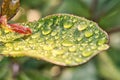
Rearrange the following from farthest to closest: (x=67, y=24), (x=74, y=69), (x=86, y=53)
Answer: (x=74, y=69), (x=67, y=24), (x=86, y=53)

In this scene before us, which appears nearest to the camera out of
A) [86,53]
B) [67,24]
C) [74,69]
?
[86,53]

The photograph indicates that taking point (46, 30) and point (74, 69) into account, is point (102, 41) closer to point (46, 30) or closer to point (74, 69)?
point (46, 30)

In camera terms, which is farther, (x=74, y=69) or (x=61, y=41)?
(x=74, y=69)

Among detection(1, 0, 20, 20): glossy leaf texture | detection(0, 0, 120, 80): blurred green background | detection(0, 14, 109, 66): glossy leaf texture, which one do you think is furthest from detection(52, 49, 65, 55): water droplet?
detection(0, 0, 120, 80): blurred green background

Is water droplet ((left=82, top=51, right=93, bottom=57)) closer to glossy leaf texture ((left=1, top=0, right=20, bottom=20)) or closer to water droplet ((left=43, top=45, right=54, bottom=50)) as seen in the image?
water droplet ((left=43, top=45, right=54, bottom=50))

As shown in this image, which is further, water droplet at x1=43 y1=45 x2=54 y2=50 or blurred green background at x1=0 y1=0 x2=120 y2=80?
blurred green background at x1=0 y1=0 x2=120 y2=80

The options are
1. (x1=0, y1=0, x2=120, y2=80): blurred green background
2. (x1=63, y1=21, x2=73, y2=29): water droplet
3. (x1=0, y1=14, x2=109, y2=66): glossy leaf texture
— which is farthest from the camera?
(x1=0, y1=0, x2=120, y2=80): blurred green background

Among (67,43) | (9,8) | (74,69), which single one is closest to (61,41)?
(67,43)

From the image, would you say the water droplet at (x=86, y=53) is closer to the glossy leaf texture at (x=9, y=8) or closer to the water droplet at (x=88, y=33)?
the water droplet at (x=88, y=33)
